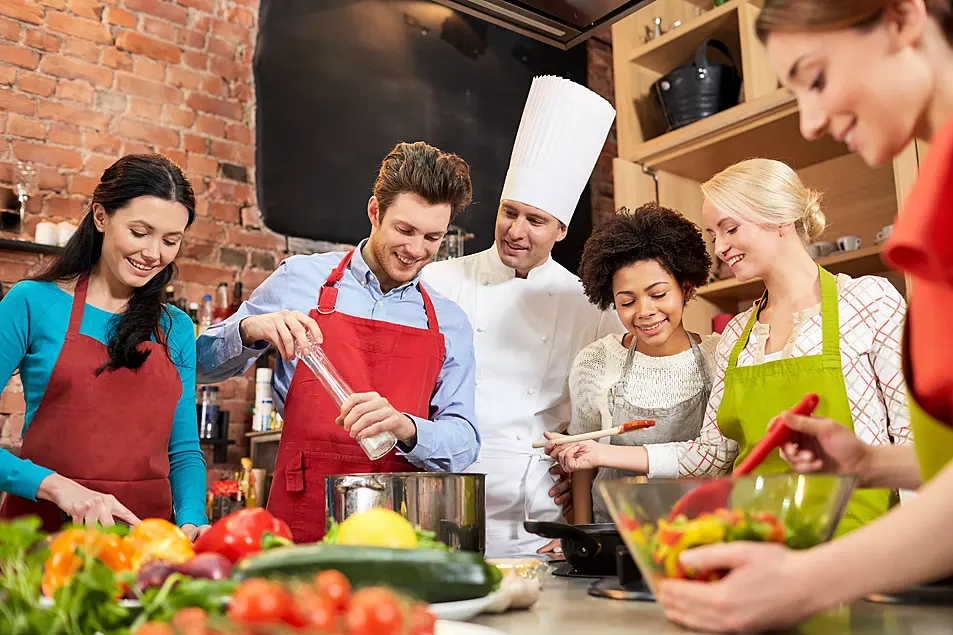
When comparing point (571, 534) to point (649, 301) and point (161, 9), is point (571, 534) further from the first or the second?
point (161, 9)

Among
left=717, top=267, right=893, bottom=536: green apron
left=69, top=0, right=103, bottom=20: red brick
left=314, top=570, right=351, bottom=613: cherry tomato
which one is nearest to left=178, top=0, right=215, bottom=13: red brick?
left=69, top=0, right=103, bottom=20: red brick

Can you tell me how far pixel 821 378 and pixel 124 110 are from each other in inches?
118

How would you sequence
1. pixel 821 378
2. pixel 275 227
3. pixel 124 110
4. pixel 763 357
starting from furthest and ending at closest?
pixel 275 227
pixel 124 110
pixel 763 357
pixel 821 378

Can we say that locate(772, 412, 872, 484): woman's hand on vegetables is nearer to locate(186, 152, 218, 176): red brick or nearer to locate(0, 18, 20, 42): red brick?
locate(186, 152, 218, 176): red brick

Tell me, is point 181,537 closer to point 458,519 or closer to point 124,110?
point 458,519

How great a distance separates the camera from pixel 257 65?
373cm

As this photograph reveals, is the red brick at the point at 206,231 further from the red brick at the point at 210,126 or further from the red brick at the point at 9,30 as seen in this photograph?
the red brick at the point at 9,30

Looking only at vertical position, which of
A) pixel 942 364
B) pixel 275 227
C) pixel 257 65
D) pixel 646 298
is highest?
pixel 257 65

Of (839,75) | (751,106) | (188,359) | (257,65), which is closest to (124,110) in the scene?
(257,65)

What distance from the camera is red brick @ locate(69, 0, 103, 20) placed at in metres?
3.35

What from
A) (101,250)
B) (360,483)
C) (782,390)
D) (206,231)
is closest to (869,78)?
(360,483)

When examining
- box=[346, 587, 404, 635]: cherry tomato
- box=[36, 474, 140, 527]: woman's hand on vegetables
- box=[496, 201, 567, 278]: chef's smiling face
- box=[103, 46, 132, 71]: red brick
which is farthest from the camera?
box=[103, 46, 132, 71]: red brick

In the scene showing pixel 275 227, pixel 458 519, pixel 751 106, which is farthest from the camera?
pixel 275 227

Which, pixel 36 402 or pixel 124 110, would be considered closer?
pixel 36 402
